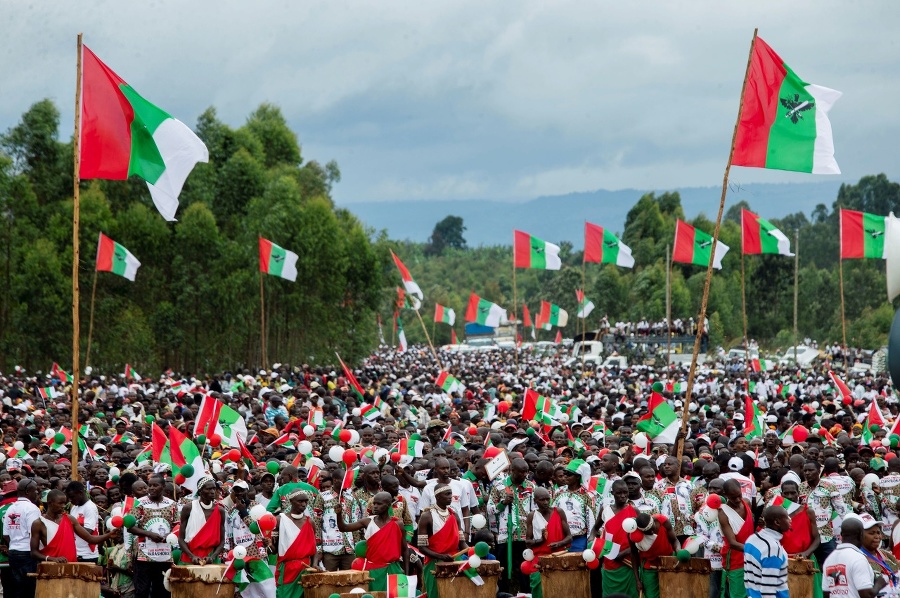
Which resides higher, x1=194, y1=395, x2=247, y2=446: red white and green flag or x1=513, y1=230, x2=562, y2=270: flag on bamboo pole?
x1=513, y1=230, x2=562, y2=270: flag on bamboo pole

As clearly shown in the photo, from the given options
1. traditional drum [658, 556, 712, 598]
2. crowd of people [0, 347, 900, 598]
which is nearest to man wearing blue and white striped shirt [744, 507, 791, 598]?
crowd of people [0, 347, 900, 598]

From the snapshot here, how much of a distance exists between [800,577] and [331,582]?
3779 mm

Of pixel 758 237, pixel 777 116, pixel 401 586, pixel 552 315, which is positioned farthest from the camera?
pixel 552 315

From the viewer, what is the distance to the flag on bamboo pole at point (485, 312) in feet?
164

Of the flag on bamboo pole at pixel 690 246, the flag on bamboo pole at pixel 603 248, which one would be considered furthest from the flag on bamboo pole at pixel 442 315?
the flag on bamboo pole at pixel 690 246

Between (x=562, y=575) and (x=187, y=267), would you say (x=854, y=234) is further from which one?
(x=562, y=575)

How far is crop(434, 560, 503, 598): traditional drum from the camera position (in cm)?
1074

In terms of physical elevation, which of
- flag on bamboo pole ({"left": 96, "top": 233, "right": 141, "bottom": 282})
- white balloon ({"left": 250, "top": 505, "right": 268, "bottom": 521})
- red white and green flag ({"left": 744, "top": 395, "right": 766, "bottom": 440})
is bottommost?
white balloon ({"left": 250, "top": 505, "right": 268, "bottom": 521})

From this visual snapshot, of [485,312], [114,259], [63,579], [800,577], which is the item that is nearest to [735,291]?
[485,312]

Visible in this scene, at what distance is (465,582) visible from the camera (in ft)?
35.3

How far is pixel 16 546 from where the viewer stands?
11.8 metres

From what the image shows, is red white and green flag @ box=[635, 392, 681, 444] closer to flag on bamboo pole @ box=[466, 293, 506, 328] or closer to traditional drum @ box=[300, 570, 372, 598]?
traditional drum @ box=[300, 570, 372, 598]

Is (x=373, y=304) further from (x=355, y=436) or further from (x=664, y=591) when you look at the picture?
(x=664, y=591)

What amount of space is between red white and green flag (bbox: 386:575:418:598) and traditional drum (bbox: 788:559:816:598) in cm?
304
